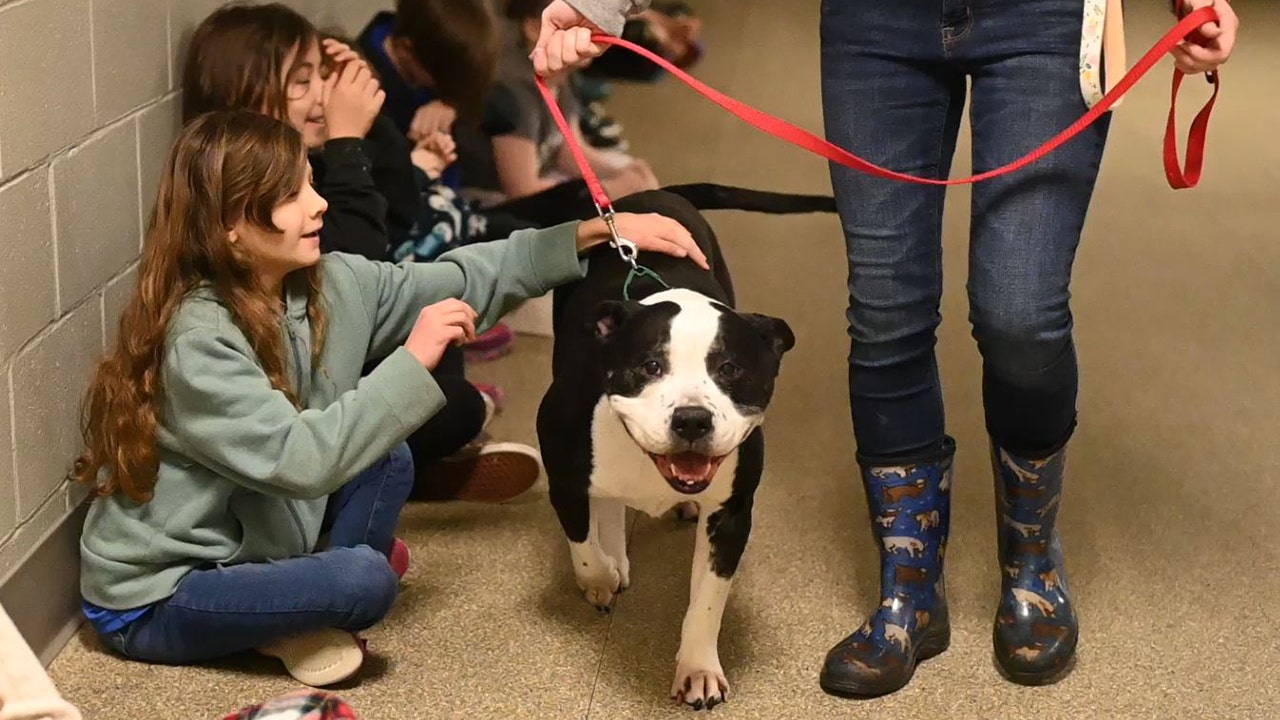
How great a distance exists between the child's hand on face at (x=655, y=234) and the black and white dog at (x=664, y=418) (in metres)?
0.02

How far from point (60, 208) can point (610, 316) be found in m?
0.72

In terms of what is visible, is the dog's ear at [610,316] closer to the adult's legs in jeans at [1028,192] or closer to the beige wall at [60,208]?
the adult's legs in jeans at [1028,192]

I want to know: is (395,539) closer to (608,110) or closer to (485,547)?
(485,547)

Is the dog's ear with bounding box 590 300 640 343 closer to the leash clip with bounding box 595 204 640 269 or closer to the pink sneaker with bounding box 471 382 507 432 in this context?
the leash clip with bounding box 595 204 640 269

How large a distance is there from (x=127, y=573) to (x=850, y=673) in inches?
37.3

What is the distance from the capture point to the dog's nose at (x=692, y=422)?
1.61 meters

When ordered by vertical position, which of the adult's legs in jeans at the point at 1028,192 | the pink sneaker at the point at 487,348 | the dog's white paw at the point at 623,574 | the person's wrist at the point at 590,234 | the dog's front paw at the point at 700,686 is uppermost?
the adult's legs in jeans at the point at 1028,192

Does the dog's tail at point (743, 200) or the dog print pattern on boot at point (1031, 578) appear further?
the dog's tail at point (743, 200)

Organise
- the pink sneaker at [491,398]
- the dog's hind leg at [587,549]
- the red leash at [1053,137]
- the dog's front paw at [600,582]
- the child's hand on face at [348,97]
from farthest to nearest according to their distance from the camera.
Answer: the pink sneaker at [491,398], the child's hand on face at [348,97], the dog's front paw at [600,582], the dog's hind leg at [587,549], the red leash at [1053,137]

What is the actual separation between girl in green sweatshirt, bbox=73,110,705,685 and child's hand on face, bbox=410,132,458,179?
1000 mm

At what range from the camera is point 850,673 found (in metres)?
1.87

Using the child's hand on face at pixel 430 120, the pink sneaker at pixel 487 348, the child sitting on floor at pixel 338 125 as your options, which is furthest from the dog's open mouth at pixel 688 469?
the child's hand on face at pixel 430 120

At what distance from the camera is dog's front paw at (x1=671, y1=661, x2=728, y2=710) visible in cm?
184

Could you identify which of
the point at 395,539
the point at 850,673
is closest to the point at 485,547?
the point at 395,539
